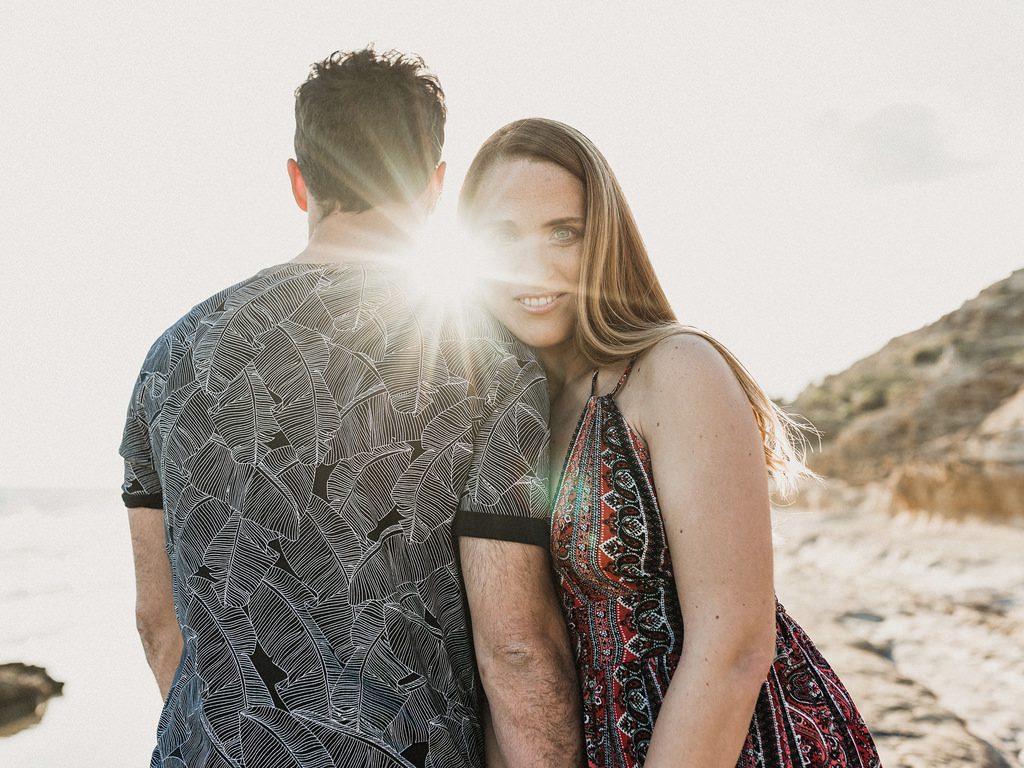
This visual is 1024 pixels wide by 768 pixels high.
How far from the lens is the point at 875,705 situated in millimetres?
4977

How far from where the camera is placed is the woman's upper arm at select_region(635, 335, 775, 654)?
5.88 feet

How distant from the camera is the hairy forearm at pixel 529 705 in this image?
183 cm

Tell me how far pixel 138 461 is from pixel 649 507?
A: 1316 mm

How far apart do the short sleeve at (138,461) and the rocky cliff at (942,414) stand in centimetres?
1259

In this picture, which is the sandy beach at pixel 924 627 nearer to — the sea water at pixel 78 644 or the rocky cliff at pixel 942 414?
the rocky cliff at pixel 942 414

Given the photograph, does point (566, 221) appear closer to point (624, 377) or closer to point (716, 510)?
point (624, 377)

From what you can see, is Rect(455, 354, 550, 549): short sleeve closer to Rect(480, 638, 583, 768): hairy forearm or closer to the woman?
the woman

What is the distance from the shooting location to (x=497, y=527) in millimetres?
1833

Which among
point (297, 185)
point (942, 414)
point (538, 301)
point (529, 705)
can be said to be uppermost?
point (297, 185)

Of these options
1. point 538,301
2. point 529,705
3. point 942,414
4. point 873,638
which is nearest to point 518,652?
point 529,705

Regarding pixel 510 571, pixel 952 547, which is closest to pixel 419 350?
pixel 510 571

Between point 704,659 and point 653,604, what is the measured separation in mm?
191

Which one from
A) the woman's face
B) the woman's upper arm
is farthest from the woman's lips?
the woman's upper arm

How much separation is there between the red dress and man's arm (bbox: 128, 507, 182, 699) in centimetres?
109
